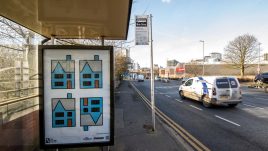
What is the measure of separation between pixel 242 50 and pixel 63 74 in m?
53.9

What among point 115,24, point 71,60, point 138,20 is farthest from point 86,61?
point 138,20

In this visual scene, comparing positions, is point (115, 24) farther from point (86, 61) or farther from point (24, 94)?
point (24, 94)

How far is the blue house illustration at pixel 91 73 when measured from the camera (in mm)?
5426

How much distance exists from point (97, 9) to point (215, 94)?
39.2 feet

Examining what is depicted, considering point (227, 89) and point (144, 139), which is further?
point (227, 89)

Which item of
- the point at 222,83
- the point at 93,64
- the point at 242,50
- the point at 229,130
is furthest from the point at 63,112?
the point at 242,50

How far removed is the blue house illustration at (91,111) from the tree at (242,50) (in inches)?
2092

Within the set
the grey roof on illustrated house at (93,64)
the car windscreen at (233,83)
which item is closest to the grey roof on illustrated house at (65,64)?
the grey roof on illustrated house at (93,64)

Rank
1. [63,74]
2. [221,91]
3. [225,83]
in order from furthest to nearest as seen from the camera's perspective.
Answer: [225,83] → [221,91] → [63,74]

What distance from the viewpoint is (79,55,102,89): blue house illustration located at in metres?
5.43

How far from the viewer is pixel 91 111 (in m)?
5.51

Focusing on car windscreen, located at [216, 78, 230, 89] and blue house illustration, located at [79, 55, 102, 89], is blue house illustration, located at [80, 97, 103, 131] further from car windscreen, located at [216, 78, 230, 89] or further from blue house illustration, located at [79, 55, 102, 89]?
car windscreen, located at [216, 78, 230, 89]

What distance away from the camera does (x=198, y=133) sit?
8664 millimetres

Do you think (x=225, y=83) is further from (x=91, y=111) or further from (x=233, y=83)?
(x=91, y=111)
